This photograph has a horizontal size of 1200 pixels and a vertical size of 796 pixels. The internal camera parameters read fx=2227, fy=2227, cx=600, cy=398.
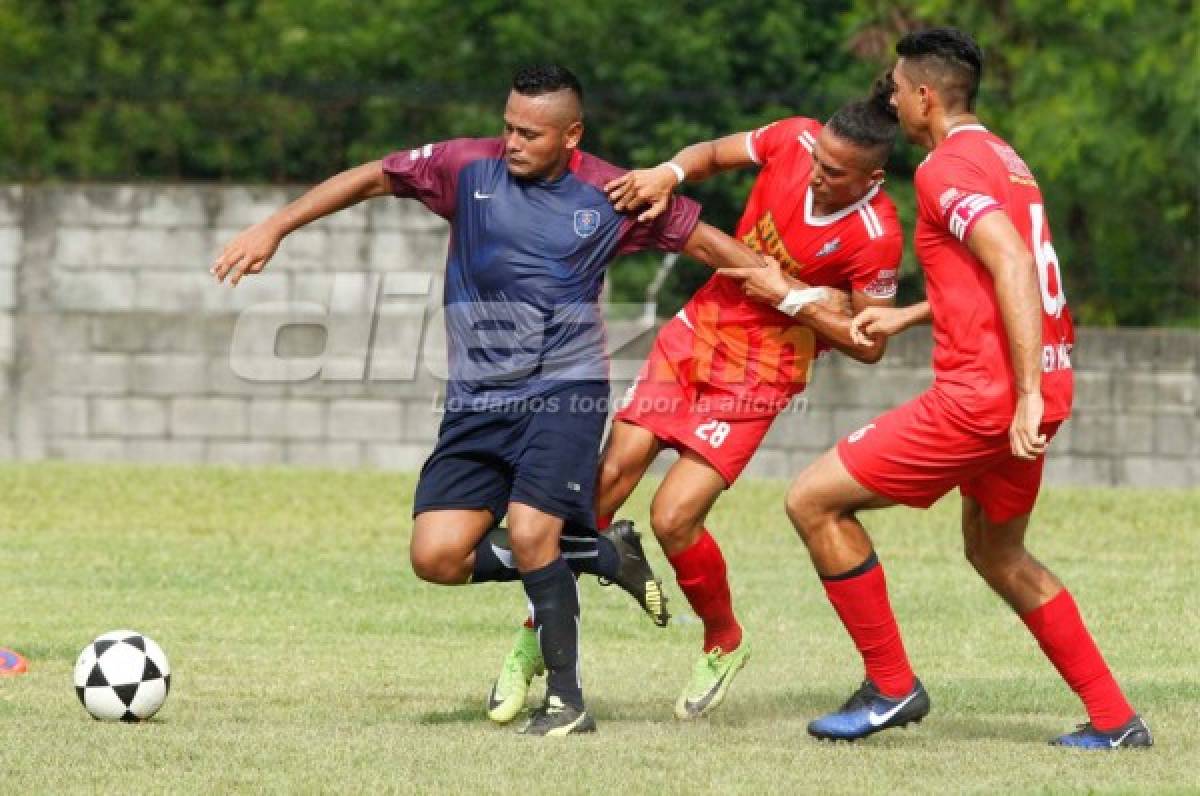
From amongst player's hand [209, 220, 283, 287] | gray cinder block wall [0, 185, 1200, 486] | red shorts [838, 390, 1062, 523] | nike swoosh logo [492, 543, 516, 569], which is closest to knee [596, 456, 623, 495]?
nike swoosh logo [492, 543, 516, 569]

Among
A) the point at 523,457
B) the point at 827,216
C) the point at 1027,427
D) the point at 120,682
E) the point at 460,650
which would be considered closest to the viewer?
the point at 1027,427

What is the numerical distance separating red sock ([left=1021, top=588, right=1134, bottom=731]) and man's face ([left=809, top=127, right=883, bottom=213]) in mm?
1753

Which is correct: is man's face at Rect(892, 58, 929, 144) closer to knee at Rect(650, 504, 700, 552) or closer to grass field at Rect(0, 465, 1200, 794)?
knee at Rect(650, 504, 700, 552)

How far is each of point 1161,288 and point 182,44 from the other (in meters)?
15.4

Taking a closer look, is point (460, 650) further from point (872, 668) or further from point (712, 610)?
A: point (872, 668)

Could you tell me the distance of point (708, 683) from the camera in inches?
332

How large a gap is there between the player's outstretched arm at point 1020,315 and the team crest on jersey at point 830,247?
1.43 metres

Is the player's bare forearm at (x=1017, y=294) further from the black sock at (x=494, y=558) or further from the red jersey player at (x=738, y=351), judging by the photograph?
the black sock at (x=494, y=558)

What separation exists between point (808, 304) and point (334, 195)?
5.88ft

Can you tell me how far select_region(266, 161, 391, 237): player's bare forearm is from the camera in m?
8.04

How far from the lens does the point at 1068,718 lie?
830 cm

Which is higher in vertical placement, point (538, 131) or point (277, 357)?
point (538, 131)

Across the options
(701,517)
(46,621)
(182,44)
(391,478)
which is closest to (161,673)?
(701,517)

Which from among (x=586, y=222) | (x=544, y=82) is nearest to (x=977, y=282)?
(x=586, y=222)
